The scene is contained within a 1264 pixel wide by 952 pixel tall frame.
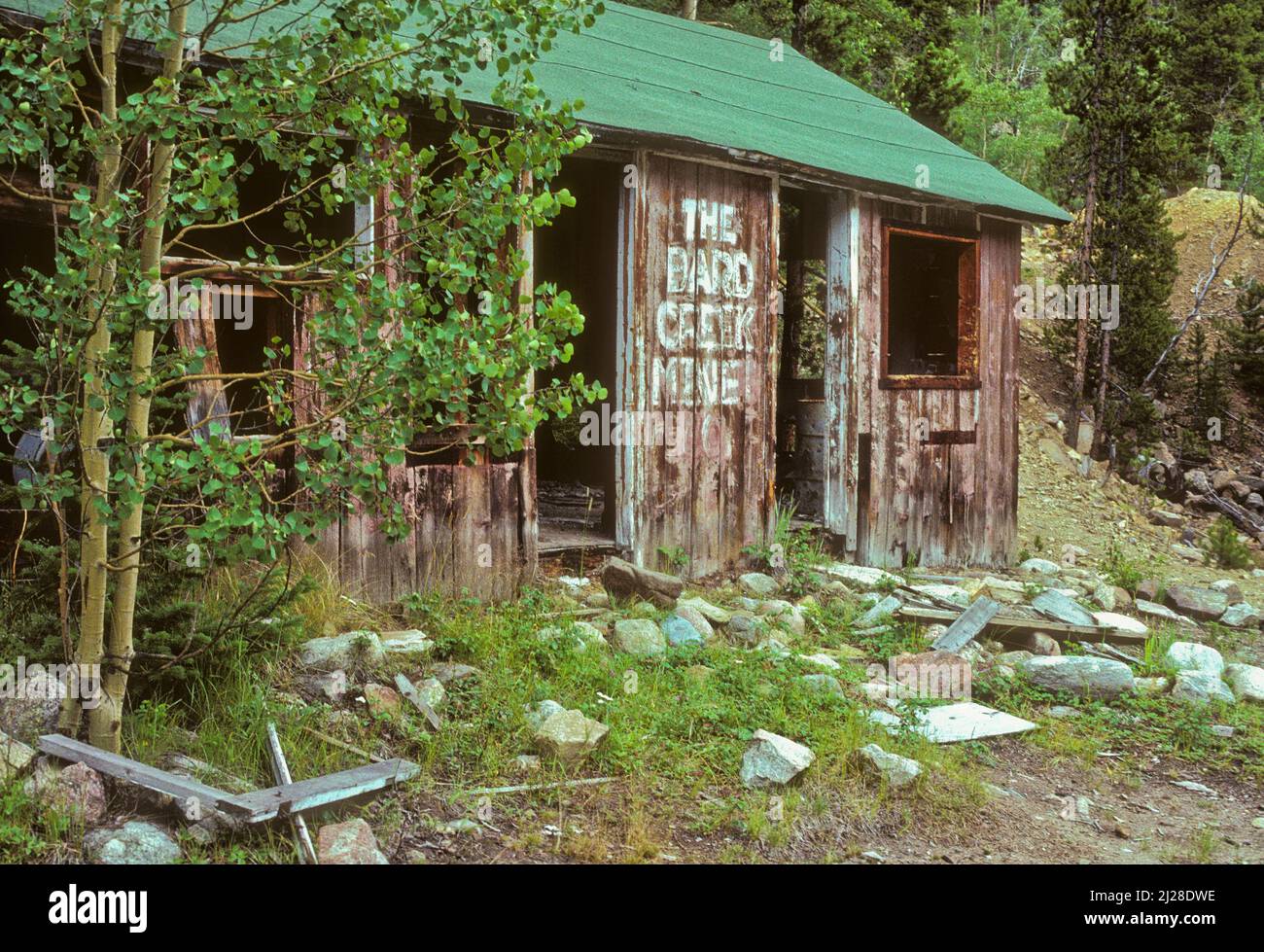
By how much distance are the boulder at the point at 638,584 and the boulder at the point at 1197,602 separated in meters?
4.64

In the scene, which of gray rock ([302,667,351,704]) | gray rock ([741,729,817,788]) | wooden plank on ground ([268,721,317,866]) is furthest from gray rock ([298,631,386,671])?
gray rock ([741,729,817,788])

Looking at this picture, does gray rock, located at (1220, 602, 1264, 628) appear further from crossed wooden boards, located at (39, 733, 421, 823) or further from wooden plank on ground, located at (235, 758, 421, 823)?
crossed wooden boards, located at (39, 733, 421, 823)

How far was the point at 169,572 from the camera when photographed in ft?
16.4

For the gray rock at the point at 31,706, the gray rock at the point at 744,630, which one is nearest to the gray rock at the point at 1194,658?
the gray rock at the point at 744,630

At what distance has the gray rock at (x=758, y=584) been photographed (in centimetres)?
867

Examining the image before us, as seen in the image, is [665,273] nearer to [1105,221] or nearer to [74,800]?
[74,800]

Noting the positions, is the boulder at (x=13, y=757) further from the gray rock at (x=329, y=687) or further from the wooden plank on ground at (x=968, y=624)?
the wooden plank on ground at (x=968, y=624)

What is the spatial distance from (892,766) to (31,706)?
372 centimetres

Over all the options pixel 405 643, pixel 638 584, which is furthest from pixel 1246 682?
pixel 405 643

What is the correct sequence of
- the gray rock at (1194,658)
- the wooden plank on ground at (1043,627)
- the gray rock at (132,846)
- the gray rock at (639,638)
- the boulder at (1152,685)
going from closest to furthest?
the gray rock at (132,846) < the gray rock at (639,638) < the boulder at (1152,685) < the gray rock at (1194,658) < the wooden plank on ground at (1043,627)

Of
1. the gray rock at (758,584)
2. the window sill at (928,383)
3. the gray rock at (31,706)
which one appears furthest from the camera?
the window sill at (928,383)

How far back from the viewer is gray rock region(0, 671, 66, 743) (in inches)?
176

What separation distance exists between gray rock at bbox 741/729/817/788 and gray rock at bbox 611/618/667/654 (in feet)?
4.71
